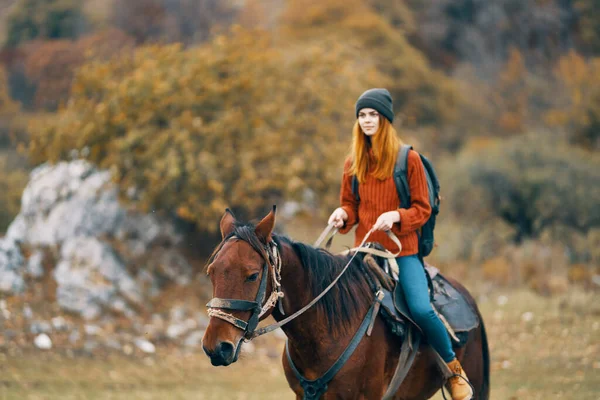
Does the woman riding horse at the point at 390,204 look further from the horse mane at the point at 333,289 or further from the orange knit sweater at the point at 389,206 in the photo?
the horse mane at the point at 333,289

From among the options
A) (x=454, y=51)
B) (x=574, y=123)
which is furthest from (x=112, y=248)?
(x=454, y=51)

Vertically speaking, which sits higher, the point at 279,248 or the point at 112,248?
the point at 112,248

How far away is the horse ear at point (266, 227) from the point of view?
3.85 meters

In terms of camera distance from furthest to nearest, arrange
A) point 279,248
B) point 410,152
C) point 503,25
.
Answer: point 503,25, point 410,152, point 279,248

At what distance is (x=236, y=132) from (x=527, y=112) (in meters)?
20.5

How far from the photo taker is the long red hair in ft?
15.3

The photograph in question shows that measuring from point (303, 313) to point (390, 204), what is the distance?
105cm

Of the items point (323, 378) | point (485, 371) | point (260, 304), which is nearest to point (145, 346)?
point (485, 371)

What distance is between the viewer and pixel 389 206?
479 centimetres

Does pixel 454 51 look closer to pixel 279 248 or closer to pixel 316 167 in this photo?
pixel 316 167

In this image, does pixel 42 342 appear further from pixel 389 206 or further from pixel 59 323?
pixel 389 206

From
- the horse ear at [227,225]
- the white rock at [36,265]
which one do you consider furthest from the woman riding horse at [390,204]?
the white rock at [36,265]

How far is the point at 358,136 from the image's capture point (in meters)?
4.79

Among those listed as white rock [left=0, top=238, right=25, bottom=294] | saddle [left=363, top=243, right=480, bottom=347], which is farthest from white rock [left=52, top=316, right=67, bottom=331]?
saddle [left=363, top=243, right=480, bottom=347]
